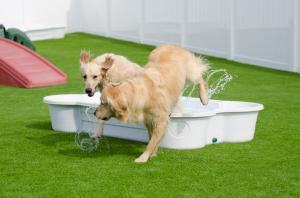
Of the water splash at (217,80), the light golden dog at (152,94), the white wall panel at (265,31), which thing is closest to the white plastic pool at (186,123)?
the light golden dog at (152,94)

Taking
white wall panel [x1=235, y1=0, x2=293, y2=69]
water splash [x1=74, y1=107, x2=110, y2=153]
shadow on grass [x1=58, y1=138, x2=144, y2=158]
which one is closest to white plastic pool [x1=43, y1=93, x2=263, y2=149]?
water splash [x1=74, y1=107, x2=110, y2=153]

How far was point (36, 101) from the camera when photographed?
1199 centimetres

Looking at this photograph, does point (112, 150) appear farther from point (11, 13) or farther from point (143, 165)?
point (11, 13)

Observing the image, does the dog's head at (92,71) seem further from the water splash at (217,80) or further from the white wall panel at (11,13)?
the white wall panel at (11,13)

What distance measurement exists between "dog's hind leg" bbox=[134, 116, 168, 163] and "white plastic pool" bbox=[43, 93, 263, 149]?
0.35 m

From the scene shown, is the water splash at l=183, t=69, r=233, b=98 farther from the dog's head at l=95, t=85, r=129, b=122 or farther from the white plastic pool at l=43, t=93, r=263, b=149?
the dog's head at l=95, t=85, r=129, b=122

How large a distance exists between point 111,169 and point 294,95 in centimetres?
575

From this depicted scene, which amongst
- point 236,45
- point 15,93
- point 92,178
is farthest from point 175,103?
point 236,45

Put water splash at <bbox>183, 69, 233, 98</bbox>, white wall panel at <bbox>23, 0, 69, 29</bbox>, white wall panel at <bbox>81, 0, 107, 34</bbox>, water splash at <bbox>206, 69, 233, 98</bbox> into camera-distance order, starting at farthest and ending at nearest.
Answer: white wall panel at <bbox>81, 0, 107, 34</bbox>, white wall panel at <bbox>23, 0, 69, 29</bbox>, water splash at <bbox>206, 69, 233, 98</bbox>, water splash at <bbox>183, 69, 233, 98</bbox>

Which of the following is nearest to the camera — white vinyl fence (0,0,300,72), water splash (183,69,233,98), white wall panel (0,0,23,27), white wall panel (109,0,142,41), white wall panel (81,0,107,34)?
water splash (183,69,233,98)

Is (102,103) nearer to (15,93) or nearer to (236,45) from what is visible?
(15,93)

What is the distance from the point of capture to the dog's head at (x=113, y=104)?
289 inches

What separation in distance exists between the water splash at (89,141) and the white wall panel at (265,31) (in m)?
7.33

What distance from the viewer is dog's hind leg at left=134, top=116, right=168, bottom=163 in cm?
774
